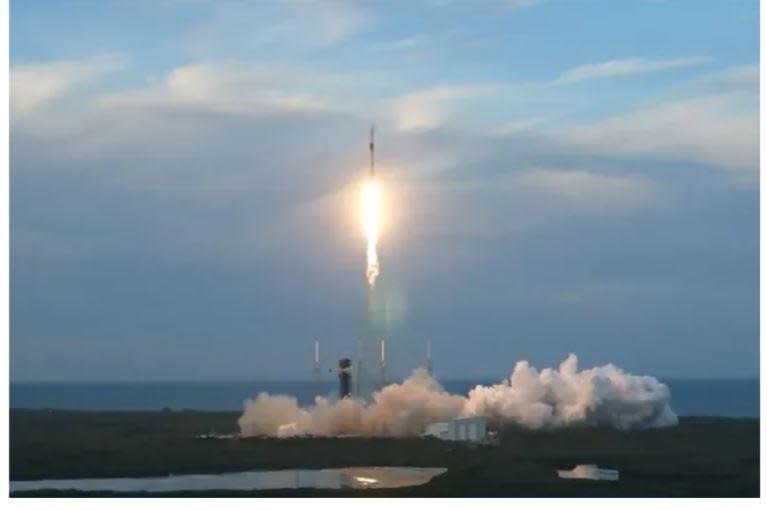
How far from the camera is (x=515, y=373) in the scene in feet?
219

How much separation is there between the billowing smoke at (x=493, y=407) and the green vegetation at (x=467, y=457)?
1.03 metres

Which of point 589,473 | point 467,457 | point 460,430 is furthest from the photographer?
point 460,430

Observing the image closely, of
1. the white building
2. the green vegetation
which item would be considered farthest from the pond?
the white building

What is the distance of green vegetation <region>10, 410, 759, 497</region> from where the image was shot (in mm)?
48875

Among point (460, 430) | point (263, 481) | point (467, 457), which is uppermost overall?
point (460, 430)

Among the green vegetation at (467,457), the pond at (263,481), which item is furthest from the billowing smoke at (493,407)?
the pond at (263,481)

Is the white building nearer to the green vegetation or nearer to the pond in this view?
the green vegetation

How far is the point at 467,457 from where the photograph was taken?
55.1 m

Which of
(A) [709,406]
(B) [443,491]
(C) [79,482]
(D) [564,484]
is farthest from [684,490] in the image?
(A) [709,406]

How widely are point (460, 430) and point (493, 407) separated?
563 centimetres

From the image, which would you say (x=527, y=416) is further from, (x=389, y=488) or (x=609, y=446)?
(x=389, y=488)

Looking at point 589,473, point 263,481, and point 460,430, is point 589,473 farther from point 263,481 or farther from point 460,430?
point 263,481

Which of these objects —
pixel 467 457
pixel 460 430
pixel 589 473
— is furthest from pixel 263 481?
pixel 460 430

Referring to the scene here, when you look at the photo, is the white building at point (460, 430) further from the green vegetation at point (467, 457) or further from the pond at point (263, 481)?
the pond at point (263, 481)
